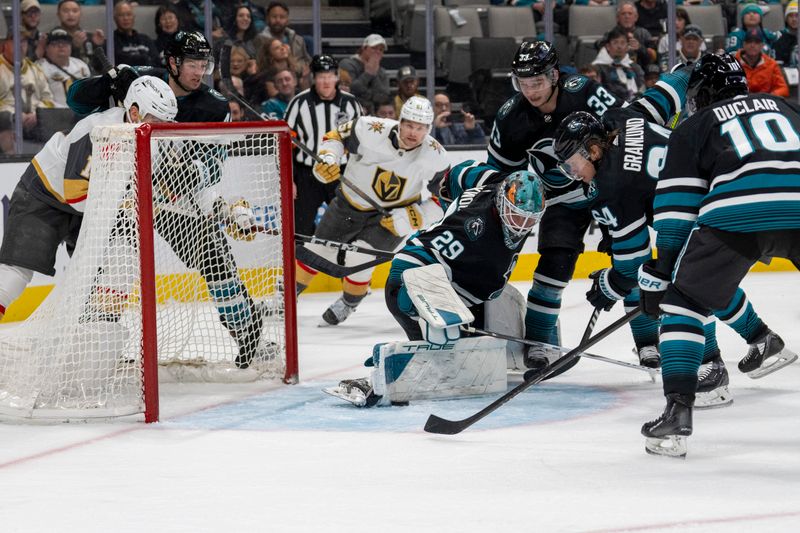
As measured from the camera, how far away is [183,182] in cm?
437

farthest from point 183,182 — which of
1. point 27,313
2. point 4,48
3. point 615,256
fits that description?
point 4,48

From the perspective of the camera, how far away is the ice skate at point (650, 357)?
4.42 m

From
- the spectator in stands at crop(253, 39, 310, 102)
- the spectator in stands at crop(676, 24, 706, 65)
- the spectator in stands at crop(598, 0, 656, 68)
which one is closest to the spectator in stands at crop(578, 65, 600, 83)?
the spectator in stands at crop(598, 0, 656, 68)

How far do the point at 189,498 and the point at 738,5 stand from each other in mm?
6451

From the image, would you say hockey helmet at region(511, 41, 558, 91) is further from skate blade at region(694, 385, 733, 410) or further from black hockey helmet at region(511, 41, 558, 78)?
skate blade at region(694, 385, 733, 410)

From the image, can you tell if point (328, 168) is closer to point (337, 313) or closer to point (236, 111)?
point (337, 313)

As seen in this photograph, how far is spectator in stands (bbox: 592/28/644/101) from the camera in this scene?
7.80 m

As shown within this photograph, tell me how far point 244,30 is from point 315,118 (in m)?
0.92

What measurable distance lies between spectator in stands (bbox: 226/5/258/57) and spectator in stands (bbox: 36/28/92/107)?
949 millimetres

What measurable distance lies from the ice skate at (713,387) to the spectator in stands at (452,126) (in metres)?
3.63

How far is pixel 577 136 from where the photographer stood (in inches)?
145

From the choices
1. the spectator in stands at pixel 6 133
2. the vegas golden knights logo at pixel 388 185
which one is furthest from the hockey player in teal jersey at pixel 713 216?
the spectator in stands at pixel 6 133

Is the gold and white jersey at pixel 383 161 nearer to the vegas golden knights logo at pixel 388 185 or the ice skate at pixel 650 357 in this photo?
the vegas golden knights logo at pixel 388 185

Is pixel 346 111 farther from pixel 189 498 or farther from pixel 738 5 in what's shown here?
pixel 189 498
